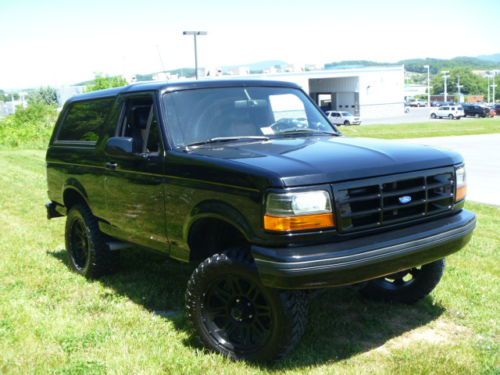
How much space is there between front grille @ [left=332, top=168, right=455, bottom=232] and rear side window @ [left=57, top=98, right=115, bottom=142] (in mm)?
2954

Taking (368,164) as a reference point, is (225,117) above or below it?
above

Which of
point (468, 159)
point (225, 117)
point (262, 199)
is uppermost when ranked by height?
point (225, 117)

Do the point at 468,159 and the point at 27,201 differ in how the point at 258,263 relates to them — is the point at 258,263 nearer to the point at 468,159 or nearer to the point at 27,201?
the point at 27,201

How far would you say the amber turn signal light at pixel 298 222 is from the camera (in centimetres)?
362

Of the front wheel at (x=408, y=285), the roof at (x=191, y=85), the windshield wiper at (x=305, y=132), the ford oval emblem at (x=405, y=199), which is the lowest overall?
the front wheel at (x=408, y=285)

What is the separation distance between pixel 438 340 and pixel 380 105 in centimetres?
7700

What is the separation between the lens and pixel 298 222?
11.9 ft

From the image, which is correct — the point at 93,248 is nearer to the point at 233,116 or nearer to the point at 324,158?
the point at 233,116

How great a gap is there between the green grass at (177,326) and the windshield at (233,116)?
1.61m

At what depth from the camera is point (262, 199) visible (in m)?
3.68

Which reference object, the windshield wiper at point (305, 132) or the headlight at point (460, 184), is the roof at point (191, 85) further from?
the headlight at point (460, 184)

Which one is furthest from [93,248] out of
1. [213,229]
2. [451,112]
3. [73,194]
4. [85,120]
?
[451,112]

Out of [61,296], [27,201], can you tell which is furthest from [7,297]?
[27,201]

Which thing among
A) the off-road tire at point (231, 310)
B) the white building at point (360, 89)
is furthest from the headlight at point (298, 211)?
the white building at point (360, 89)
